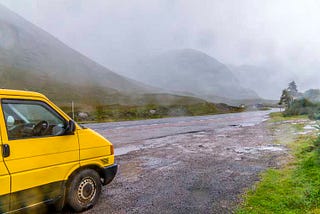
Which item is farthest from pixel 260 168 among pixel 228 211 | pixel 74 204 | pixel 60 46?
pixel 60 46

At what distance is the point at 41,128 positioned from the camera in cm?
464

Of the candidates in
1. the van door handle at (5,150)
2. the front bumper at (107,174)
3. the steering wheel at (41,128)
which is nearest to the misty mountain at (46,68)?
the front bumper at (107,174)

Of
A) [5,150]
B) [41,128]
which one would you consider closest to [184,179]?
[41,128]

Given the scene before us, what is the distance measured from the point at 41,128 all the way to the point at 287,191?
208 inches

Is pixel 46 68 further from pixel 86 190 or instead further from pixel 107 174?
pixel 86 190

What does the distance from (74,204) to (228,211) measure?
113 inches

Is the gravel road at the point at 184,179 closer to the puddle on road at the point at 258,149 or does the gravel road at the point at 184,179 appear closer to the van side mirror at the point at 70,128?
the puddle on road at the point at 258,149

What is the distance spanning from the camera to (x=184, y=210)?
5289 mm

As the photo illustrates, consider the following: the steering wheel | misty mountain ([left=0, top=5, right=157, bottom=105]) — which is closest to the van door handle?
the steering wheel

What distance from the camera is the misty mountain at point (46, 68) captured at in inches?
3974

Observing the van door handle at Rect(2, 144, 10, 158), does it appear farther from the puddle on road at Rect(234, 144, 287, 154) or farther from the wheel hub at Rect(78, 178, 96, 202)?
the puddle on road at Rect(234, 144, 287, 154)

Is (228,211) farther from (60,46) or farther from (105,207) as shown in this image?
(60,46)

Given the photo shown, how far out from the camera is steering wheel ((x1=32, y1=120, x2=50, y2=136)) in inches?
180

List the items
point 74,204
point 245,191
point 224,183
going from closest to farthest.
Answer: point 74,204, point 245,191, point 224,183
